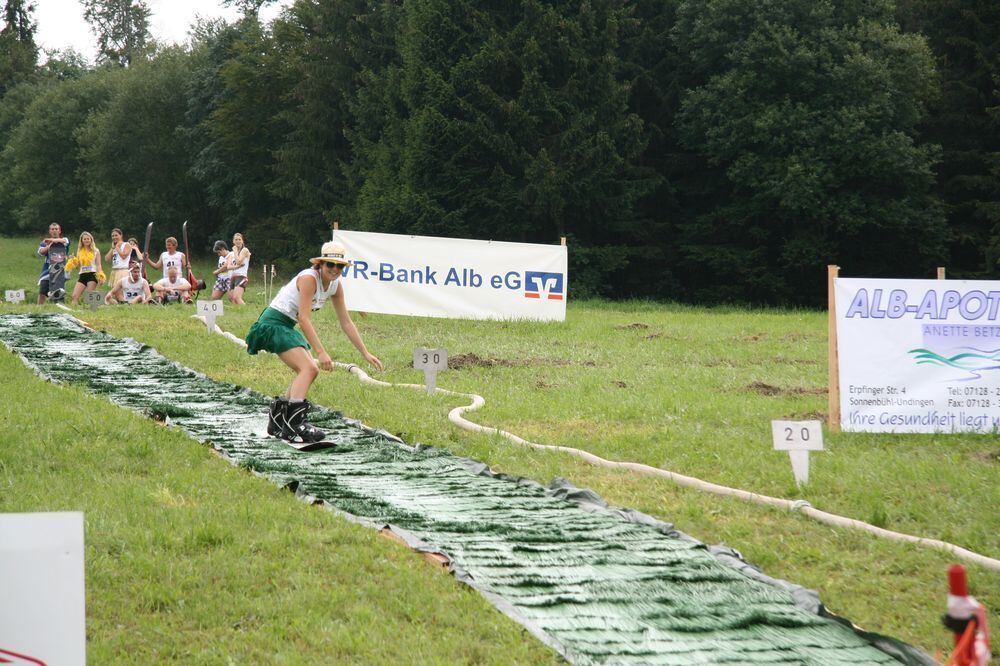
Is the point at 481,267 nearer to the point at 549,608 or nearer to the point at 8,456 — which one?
the point at 8,456

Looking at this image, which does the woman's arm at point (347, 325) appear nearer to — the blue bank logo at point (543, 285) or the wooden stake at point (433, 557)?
the wooden stake at point (433, 557)

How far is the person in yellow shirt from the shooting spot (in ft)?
78.2

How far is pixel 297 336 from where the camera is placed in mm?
9805

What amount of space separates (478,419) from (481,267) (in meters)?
10.7

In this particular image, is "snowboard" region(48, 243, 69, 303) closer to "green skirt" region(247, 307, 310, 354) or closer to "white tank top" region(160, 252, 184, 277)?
"white tank top" region(160, 252, 184, 277)

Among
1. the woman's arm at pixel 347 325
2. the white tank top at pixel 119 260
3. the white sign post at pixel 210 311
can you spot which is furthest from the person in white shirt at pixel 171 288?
Result: the woman's arm at pixel 347 325

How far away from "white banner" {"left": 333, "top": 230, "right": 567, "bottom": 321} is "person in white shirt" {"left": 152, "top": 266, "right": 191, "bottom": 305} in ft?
16.5

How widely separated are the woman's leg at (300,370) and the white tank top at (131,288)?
15.9 meters

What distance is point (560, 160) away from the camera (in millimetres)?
39281

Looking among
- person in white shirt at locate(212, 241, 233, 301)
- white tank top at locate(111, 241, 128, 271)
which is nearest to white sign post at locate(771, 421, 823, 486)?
person in white shirt at locate(212, 241, 233, 301)

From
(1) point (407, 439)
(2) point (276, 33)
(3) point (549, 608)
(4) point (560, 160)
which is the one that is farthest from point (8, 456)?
(2) point (276, 33)

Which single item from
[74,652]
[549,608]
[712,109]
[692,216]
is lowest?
[549,608]

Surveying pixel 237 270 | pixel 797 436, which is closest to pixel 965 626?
pixel 797 436

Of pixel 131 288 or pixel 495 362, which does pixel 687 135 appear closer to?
pixel 131 288
